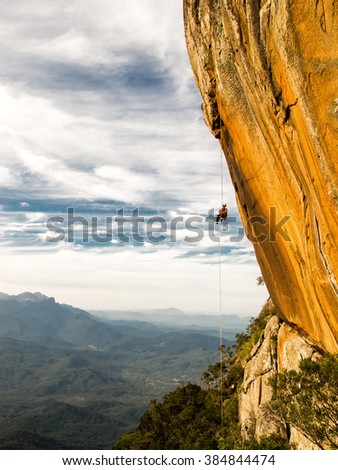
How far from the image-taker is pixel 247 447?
68.4ft

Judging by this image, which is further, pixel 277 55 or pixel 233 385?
pixel 233 385

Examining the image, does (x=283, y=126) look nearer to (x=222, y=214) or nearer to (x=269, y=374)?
(x=222, y=214)

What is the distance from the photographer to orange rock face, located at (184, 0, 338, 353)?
38.0 ft

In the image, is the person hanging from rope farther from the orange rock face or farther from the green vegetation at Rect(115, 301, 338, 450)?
the green vegetation at Rect(115, 301, 338, 450)

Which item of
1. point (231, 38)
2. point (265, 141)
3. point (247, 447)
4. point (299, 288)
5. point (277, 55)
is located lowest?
point (247, 447)

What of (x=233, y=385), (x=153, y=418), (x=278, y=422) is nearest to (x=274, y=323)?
(x=278, y=422)

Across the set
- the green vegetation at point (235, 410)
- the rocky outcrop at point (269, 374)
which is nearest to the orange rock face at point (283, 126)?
the rocky outcrop at point (269, 374)

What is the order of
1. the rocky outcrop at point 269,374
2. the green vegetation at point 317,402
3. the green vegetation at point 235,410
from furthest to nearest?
the rocky outcrop at point 269,374 < the green vegetation at point 235,410 < the green vegetation at point 317,402

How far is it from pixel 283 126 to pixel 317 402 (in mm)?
10520

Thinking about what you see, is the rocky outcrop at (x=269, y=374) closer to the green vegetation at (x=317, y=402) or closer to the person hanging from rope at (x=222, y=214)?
the green vegetation at (x=317, y=402)

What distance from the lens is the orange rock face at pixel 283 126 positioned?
38.0 feet

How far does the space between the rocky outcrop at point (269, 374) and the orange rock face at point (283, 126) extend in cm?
211
